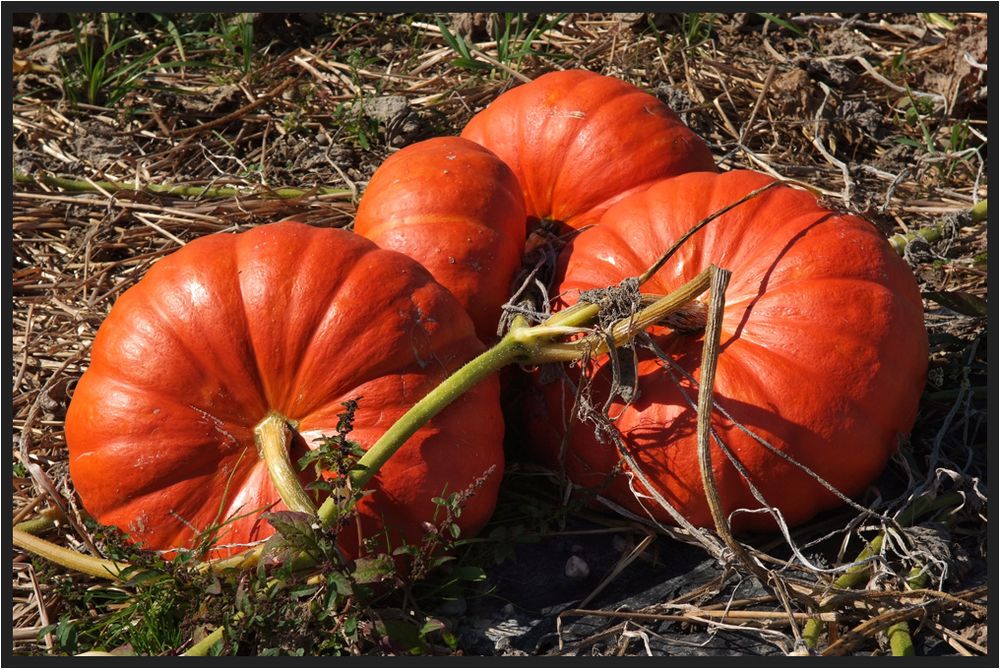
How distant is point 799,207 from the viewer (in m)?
2.99

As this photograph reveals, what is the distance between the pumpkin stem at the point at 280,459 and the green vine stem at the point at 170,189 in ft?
5.93

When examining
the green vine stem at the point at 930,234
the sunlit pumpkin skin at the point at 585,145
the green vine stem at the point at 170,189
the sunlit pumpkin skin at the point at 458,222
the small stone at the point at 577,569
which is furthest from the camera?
the green vine stem at the point at 170,189

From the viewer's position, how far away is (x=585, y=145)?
3346 millimetres

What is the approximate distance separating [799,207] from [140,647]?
212 cm

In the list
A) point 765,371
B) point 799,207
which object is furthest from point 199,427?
point 799,207

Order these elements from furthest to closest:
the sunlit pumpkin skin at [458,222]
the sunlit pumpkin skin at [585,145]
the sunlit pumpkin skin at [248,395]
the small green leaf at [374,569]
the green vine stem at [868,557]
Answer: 1. the sunlit pumpkin skin at [585,145]
2. the sunlit pumpkin skin at [458,222]
3. the sunlit pumpkin skin at [248,395]
4. the green vine stem at [868,557]
5. the small green leaf at [374,569]

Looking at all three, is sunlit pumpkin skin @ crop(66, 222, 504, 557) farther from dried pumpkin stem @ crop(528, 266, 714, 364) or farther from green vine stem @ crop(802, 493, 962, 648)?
green vine stem @ crop(802, 493, 962, 648)

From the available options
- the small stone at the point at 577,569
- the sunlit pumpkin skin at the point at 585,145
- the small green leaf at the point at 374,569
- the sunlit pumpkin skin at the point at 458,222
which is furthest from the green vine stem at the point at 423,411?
the sunlit pumpkin skin at the point at 585,145

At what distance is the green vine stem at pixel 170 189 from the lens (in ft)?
14.1

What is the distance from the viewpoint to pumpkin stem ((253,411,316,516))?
246 cm

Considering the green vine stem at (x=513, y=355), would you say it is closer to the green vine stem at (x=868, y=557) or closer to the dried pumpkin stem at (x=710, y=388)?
the dried pumpkin stem at (x=710, y=388)

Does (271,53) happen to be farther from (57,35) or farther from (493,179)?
(493,179)

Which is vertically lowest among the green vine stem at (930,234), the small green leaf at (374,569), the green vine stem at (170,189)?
the small green leaf at (374,569)

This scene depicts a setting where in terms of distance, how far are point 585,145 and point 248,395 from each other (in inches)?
54.3
